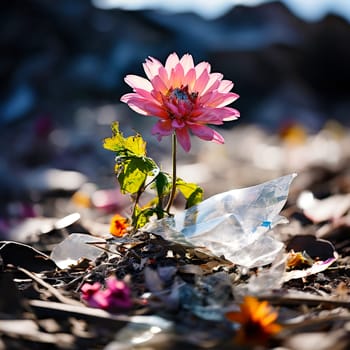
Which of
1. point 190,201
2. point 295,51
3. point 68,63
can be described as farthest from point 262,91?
point 190,201

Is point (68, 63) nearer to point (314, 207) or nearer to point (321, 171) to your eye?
point (321, 171)

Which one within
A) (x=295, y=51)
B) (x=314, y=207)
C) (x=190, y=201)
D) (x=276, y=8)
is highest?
(x=276, y=8)

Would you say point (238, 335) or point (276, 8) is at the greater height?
point (276, 8)

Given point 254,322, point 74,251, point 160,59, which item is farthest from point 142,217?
point 160,59

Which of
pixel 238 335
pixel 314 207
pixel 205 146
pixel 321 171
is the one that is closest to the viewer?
pixel 238 335

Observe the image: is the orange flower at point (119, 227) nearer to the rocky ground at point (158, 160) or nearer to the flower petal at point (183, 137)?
the rocky ground at point (158, 160)

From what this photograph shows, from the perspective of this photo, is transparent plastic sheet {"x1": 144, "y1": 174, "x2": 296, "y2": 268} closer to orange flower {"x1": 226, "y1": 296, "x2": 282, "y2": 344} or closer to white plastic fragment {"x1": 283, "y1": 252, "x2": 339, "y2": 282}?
white plastic fragment {"x1": 283, "y1": 252, "x2": 339, "y2": 282}
